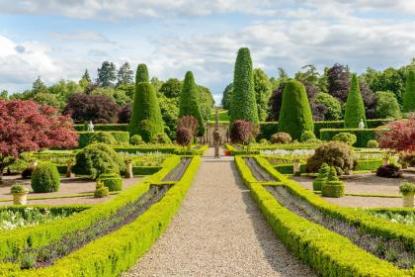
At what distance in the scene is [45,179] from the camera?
18297 mm

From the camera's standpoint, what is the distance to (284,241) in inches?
387

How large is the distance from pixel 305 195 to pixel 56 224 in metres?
6.74

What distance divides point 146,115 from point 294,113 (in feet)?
36.0

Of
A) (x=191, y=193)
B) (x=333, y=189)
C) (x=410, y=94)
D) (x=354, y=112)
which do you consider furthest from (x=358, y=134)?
(x=191, y=193)

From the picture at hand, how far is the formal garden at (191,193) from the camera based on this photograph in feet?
26.4

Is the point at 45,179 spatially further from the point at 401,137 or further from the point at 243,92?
the point at 243,92

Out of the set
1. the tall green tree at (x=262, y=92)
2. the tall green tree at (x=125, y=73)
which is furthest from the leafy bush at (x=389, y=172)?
the tall green tree at (x=125, y=73)

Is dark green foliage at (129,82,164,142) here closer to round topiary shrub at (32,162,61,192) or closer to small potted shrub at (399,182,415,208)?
round topiary shrub at (32,162,61,192)

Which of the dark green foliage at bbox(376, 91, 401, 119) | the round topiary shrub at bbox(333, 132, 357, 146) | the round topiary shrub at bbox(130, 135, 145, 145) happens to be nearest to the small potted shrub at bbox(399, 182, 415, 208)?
the round topiary shrub at bbox(333, 132, 357, 146)

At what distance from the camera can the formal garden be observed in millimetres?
8039

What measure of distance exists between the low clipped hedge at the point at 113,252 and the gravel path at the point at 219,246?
0.19 meters

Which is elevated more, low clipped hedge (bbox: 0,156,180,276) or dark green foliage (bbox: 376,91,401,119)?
dark green foliage (bbox: 376,91,401,119)

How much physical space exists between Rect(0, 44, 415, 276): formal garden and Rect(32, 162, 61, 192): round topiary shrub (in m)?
0.04

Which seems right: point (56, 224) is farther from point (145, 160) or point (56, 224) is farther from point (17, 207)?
point (145, 160)
